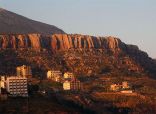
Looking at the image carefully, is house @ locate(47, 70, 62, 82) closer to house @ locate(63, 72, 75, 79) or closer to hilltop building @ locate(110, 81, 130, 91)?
house @ locate(63, 72, 75, 79)

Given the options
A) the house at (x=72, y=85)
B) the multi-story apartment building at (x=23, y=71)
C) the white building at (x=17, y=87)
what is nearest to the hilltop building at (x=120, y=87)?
the house at (x=72, y=85)

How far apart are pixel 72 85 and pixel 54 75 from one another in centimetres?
1101

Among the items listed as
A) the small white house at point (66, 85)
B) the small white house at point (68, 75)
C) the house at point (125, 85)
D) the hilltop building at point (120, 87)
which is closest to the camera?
the small white house at point (66, 85)

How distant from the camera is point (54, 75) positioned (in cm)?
18175

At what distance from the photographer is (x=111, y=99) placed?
158625 mm

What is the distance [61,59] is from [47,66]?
6.47m

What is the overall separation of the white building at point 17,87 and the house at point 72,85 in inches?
926

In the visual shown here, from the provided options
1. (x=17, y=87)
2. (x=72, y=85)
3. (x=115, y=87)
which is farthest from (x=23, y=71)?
(x=17, y=87)

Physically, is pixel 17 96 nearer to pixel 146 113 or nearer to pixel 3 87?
pixel 3 87

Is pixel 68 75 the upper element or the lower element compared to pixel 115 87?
upper

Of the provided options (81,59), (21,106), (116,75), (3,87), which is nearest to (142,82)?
(116,75)

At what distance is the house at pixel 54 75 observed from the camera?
17976cm

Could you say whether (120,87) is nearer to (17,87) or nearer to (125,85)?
(125,85)

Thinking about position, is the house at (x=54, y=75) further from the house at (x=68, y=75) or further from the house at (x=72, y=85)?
the house at (x=72, y=85)
